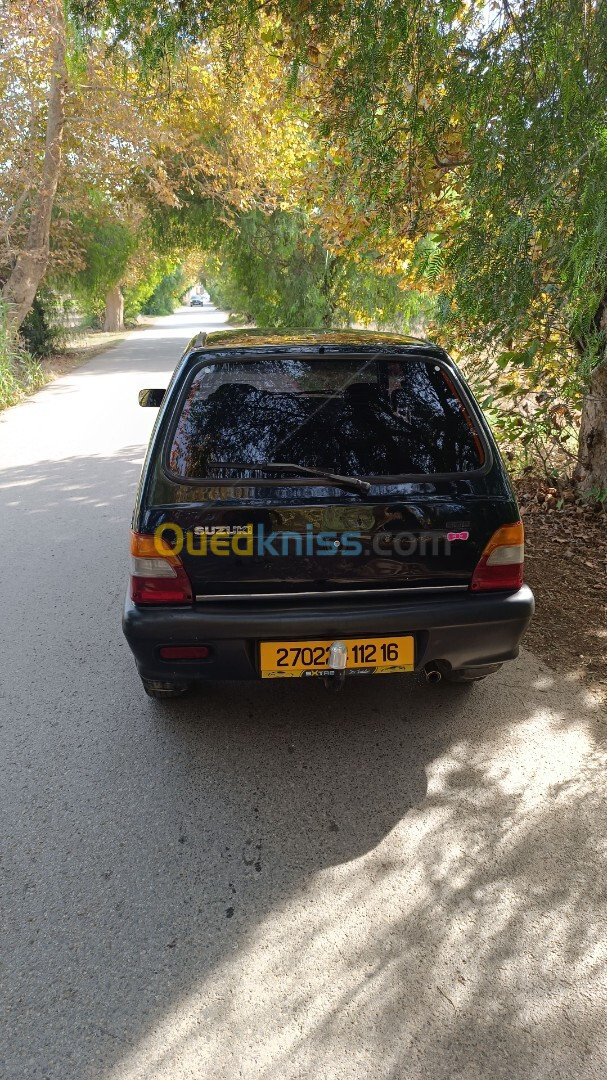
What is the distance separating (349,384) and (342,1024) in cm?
236

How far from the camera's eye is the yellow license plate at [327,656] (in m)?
2.99

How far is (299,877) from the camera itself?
2.59 metres

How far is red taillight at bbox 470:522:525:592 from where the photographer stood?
308cm

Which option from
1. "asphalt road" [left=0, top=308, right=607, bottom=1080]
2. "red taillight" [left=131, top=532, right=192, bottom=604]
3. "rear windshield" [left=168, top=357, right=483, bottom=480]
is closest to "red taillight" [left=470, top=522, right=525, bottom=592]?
"rear windshield" [left=168, top=357, right=483, bottom=480]

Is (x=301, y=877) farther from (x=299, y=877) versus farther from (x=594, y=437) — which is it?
(x=594, y=437)

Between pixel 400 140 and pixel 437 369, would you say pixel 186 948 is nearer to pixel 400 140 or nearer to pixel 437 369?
pixel 437 369

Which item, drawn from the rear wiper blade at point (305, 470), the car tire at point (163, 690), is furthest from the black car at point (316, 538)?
the car tire at point (163, 690)

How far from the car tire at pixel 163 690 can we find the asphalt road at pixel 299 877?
10 cm

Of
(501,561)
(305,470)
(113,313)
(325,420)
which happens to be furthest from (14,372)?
(113,313)

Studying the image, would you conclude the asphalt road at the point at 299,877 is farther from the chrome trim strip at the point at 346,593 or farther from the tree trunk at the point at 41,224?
the tree trunk at the point at 41,224

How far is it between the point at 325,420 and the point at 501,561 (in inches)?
Answer: 37.5

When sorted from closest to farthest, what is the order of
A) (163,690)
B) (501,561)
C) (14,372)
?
(501,561) < (163,690) < (14,372)

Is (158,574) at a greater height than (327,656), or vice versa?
(158,574)

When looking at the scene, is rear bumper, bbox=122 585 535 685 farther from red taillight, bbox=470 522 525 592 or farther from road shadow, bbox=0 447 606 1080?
road shadow, bbox=0 447 606 1080
